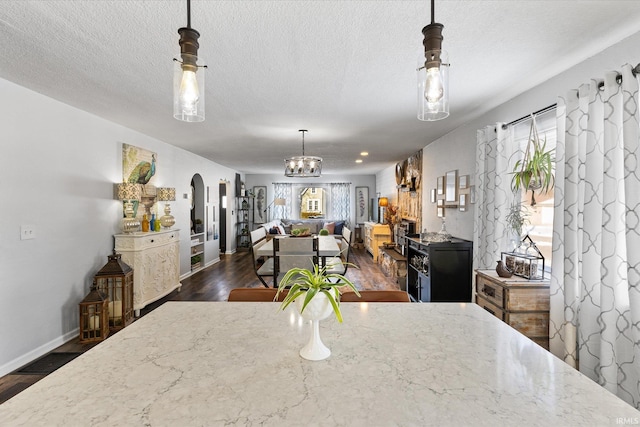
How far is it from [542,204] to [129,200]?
182 inches

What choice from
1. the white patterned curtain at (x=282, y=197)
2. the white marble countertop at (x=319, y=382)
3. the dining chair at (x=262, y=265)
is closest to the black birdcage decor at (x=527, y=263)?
the white marble countertop at (x=319, y=382)

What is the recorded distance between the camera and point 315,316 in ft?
3.36

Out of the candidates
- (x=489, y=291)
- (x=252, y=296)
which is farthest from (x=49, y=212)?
(x=489, y=291)

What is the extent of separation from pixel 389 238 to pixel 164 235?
15.9ft

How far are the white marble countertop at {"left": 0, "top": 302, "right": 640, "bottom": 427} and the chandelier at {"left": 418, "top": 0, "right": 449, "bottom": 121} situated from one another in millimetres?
866

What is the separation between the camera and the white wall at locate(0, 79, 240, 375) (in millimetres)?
2539

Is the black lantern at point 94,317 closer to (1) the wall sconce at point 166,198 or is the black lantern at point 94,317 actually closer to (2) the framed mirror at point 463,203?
(1) the wall sconce at point 166,198

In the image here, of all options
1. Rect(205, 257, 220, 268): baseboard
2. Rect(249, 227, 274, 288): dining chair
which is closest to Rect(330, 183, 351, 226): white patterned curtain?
Rect(205, 257, 220, 268): baseboard

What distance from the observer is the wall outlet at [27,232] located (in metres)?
2.63

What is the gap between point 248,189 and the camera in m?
10.2

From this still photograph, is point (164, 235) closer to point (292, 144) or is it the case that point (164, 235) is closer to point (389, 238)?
point (292, 144)

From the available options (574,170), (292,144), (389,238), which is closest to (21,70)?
(292,144)

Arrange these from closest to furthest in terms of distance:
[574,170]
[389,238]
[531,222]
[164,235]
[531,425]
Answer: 1. [531,425]
2. [574,170]
3. [531,222]
4. [164,235]
5. [389,238]

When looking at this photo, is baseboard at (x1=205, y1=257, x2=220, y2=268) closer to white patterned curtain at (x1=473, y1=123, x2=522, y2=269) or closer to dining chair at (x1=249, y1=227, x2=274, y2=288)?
dining chair at (x1=249, y1=227, x2=274, y2=288)
